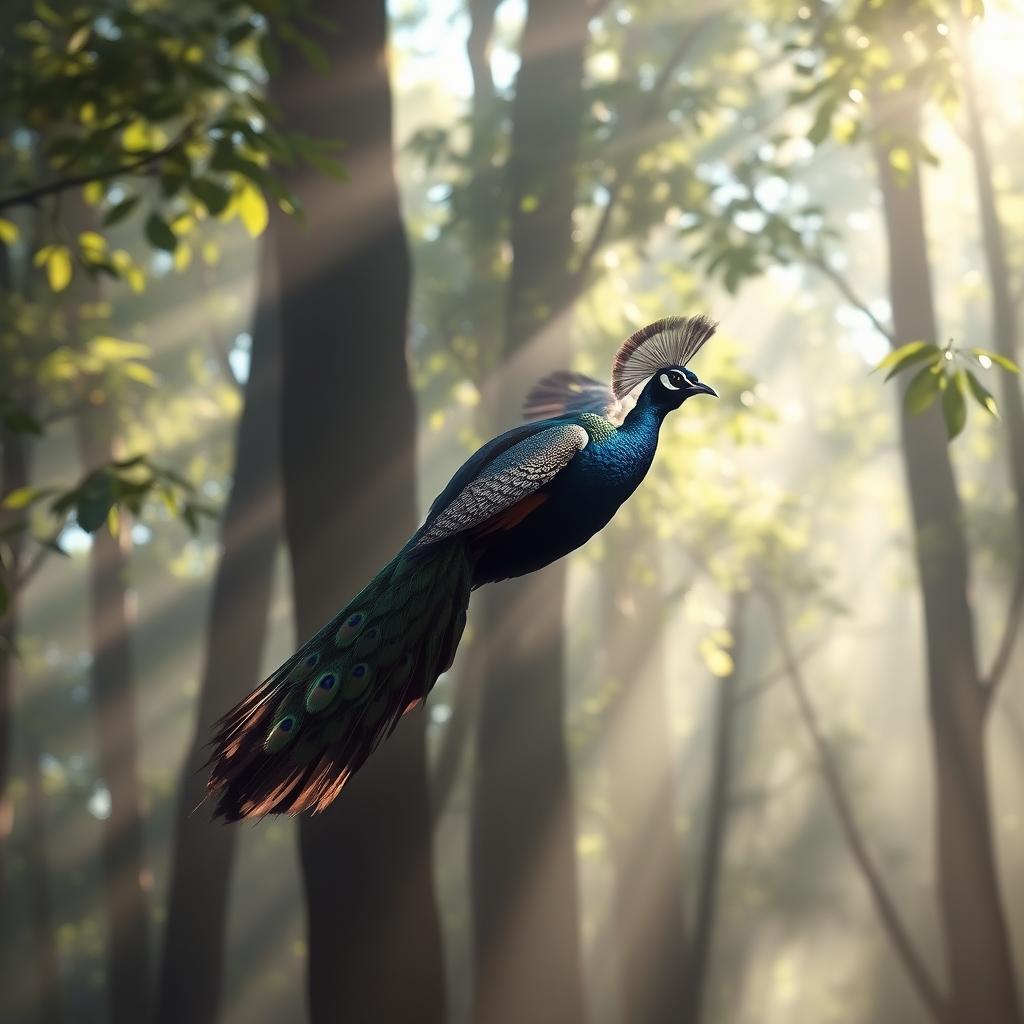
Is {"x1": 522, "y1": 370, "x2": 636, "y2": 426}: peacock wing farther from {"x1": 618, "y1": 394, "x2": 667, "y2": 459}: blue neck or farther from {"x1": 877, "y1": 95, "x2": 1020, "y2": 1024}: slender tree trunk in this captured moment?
{"x1": 877, "y1": 95, "x2": 1020, "y2": 1024}: slender tree trunk

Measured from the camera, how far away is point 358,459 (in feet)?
15.0

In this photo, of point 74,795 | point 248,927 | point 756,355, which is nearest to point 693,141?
point 756,355

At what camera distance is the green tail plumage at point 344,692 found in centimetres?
136

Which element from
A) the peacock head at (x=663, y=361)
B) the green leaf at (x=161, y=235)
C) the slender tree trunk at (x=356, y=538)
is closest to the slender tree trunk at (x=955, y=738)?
the slender tree trunk at (x=356, y=538)

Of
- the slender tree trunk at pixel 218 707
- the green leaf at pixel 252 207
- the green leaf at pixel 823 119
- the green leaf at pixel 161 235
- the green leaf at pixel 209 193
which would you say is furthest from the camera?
the slender tree trunk at pixel 218 707

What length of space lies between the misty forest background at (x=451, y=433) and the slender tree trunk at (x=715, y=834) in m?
0.06

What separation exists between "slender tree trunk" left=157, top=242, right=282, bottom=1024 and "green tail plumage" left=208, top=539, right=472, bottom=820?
6.74 meters

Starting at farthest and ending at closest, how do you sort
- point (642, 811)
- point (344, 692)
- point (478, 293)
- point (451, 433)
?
1. point (451, 433)
2. point (642, 811)
3. point (478, 293)
4. point (344, 692)

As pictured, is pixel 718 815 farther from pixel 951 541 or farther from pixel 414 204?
pixel 414 204

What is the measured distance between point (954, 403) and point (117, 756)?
1012cm

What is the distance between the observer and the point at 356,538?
4.48 meters

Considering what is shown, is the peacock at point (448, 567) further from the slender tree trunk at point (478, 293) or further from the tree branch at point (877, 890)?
the tree branch at point (877, 890)

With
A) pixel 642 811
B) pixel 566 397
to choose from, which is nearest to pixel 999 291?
pixel 642 811

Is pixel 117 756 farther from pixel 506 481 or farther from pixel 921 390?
pixel 506 481
